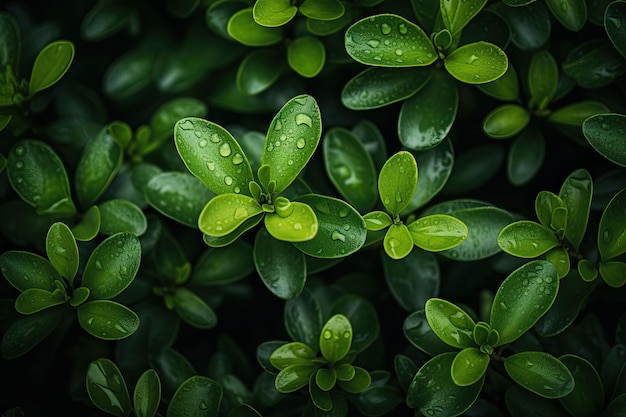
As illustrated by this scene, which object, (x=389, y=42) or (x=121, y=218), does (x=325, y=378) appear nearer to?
(x=121, y=218)

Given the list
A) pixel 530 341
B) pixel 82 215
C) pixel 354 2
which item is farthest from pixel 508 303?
pixel 82 215

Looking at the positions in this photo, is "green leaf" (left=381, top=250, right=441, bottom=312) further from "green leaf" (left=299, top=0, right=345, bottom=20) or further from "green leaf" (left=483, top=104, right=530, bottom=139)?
"green leaf" (left=299, top=0, right=345, bottom=20)

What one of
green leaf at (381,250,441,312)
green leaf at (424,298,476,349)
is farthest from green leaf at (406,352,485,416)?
green leaf at (381,250,441,312)

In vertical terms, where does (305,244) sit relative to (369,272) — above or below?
above

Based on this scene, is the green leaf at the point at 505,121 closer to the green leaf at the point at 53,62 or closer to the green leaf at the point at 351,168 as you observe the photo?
the green leaf at the point at 351,168

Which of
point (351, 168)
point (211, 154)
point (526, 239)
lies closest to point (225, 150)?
point (211, 154)

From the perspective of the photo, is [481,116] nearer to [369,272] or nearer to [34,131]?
Answer: [369,272]

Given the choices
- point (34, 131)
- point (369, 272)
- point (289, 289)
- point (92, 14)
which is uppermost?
point (92, 14)

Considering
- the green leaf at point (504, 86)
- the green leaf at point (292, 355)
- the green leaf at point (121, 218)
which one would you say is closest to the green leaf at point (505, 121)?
the green leaf at point (504, 86)
